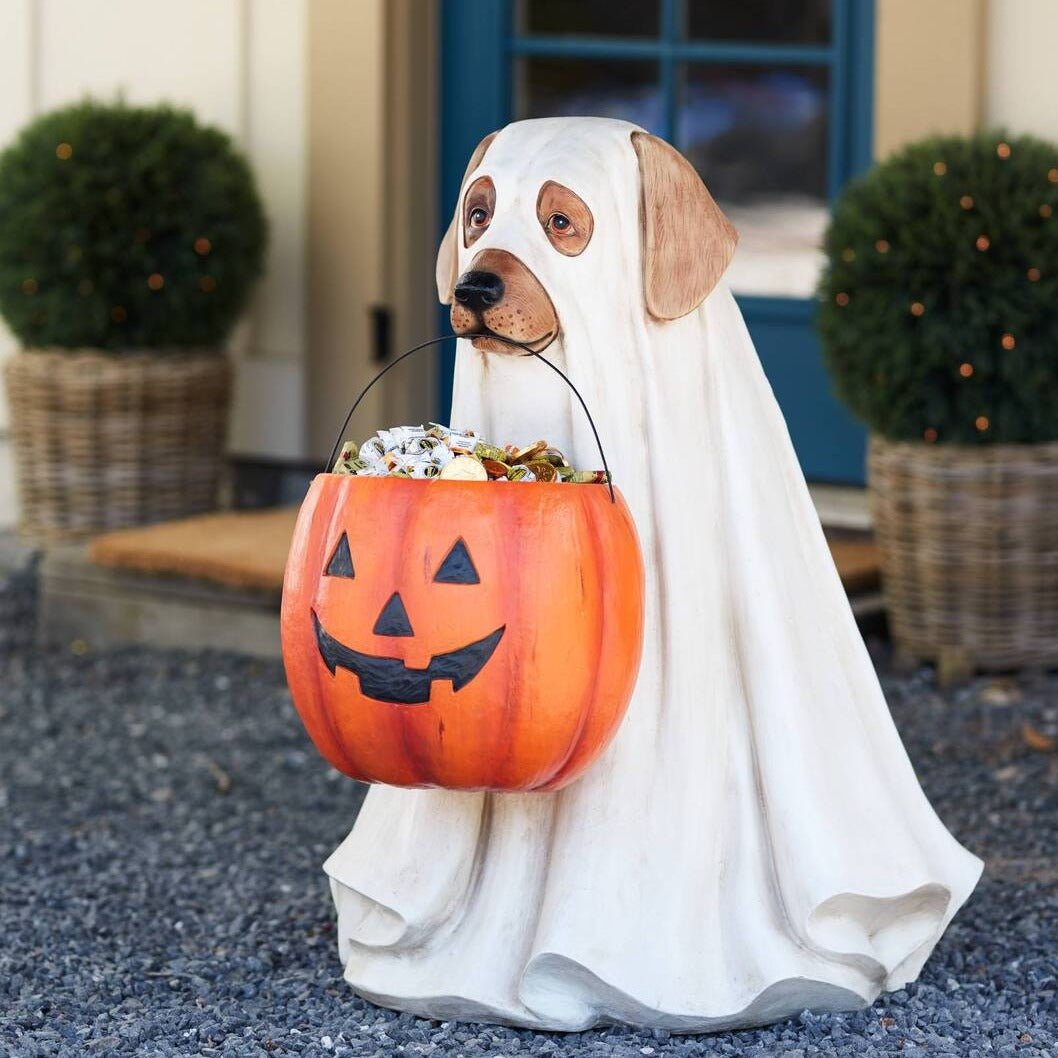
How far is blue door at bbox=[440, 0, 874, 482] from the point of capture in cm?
543

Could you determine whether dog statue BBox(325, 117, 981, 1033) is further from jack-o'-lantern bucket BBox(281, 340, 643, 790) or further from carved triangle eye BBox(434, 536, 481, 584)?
carved triangle eye BBox(434, 536, 481, 584)

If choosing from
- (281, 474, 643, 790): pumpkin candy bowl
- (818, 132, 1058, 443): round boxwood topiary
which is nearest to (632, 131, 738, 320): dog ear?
(281, 474, 643, 790): pumpkin candy bowl

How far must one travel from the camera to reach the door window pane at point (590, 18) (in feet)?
18.7

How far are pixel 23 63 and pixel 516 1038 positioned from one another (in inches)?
188

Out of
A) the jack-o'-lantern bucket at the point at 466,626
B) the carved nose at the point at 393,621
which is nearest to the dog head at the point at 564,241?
the jack-o'-lantern bucket at the point at 466,626

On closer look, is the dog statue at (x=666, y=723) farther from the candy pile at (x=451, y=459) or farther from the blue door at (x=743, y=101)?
the blue door at (x=743, y=101)

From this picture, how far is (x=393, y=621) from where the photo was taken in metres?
2.40

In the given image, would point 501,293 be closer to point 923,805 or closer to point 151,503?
point 923,805

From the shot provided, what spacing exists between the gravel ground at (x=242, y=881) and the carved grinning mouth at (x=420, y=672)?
0.54m

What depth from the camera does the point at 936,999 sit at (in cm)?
279

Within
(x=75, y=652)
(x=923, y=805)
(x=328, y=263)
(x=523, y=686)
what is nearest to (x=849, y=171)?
(x=328, y=263)

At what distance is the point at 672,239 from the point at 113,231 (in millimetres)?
3351

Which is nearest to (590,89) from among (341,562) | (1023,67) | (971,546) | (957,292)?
(1023,67)

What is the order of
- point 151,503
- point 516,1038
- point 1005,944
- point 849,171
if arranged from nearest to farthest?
point 516,1038 < point 1005,944 < point 849,171 < point 151,503
